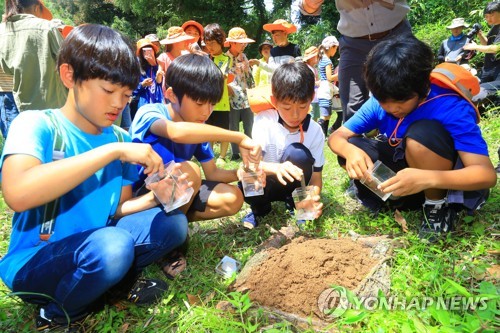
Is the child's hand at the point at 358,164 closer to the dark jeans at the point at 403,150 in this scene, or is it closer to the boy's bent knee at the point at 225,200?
the dark jeans at the point at 403,150

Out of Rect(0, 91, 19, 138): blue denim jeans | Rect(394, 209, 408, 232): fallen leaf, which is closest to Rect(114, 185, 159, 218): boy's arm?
Rect(394, 209, 408, 232): fallen leaf

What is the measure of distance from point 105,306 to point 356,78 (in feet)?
8.56

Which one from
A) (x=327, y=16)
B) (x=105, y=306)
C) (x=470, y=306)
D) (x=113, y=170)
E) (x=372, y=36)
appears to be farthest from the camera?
(x=327, y=16)

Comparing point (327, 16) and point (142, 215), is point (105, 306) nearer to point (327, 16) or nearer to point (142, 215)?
point (142, 215)

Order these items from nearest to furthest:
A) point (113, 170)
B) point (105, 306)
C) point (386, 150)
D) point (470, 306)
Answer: point (470, 306) → point (105, 306) → point (113, 170) → point (386, 150)

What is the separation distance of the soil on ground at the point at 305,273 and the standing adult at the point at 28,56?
2721 mm

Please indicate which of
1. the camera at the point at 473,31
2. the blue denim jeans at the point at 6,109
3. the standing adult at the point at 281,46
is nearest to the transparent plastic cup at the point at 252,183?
the blue denim jeans at the point at 6,109

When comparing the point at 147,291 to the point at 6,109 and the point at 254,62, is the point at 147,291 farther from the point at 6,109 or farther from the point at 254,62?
the point at 254,62

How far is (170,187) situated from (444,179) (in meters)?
1.48

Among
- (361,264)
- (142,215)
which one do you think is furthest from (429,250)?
(142,215)

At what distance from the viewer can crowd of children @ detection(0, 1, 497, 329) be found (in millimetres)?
1555

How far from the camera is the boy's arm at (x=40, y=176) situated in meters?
1.39

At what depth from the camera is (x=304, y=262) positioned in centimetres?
185

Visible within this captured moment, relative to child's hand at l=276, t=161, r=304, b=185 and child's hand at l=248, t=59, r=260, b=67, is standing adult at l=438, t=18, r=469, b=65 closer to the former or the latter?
child's hand at l=248, t=59, r=260, b=67
